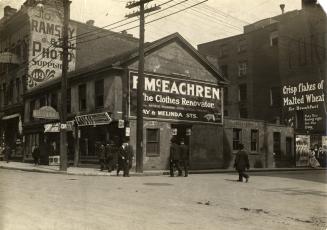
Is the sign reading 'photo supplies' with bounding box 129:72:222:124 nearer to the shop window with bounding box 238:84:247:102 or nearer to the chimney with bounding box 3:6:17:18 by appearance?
the chimney with bounding box 3:6:17:18

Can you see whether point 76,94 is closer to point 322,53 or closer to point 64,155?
point 64,155

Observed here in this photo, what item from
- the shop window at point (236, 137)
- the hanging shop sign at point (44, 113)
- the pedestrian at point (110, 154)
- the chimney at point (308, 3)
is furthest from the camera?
the chimney at point (308, 3)

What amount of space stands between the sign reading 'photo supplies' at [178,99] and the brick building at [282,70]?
34.5 feet

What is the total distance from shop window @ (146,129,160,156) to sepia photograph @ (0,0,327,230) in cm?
6

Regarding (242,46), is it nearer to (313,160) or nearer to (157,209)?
(313,160)

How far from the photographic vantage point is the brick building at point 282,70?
4309 centimetres

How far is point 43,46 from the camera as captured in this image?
37.5 m

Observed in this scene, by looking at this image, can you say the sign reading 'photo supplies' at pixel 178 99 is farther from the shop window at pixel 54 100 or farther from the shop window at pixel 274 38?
Answer: the shop window at pixel 274 38

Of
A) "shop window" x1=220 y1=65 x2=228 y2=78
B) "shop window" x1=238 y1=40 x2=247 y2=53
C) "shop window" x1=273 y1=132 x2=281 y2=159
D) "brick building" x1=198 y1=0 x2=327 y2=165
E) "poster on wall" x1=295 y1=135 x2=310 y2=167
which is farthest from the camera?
"shop window" x1=220 y1=65 x2=228 y2=78

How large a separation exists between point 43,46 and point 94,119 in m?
14.2

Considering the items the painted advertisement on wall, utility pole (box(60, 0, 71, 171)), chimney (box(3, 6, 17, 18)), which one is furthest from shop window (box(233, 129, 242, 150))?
chimney (box(3, 6, 17, 18))

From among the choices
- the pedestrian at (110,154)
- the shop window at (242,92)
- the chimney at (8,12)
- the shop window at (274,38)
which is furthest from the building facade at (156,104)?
the shop window at (242,92)

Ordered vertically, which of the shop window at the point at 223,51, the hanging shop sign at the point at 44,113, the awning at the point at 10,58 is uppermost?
the shop window at the point at 223,51

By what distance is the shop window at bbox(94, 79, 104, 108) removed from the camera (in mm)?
26734
